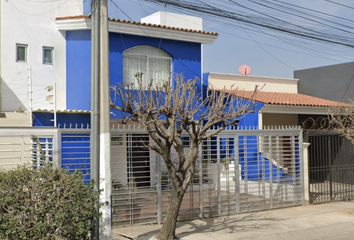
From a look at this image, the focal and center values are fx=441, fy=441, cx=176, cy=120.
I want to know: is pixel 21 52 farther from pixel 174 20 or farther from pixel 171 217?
pixel 171 217

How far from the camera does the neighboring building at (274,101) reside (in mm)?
15609

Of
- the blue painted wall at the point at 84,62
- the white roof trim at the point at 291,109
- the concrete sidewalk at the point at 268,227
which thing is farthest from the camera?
the white roof trim at the point at 291,109

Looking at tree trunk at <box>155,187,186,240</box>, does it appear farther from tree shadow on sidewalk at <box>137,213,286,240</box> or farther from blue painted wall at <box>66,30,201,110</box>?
blue painted wall at <box>66,30,201,110</box>

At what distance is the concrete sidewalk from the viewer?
9680 mm

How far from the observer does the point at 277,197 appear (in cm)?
1329

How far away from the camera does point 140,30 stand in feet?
50.4

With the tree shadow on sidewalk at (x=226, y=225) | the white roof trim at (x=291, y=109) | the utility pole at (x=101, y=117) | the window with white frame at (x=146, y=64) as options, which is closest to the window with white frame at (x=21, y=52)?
the window with white frame at (x=146, y=64)

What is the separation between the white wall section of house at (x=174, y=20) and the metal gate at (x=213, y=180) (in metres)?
6.96

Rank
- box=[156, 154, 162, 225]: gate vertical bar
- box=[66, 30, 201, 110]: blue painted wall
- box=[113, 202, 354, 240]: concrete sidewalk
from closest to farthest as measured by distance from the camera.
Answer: box=[113, 202, 354, 240]: concrete sidewalk
box=[156, 154, 162, 225]: gate vertical bar
box=[66, 30, 201, 110]: blue painted wall

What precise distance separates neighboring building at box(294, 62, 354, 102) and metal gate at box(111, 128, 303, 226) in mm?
7575

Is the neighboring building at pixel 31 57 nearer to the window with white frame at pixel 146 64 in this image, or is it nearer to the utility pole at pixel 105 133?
the window with white frame at pixel 146 64

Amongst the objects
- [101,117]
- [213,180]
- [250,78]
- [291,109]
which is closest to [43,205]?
[101,117]

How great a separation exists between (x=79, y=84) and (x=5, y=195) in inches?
336

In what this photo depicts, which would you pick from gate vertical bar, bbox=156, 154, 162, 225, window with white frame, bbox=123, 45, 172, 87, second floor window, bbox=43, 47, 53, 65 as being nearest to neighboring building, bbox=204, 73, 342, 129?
window with white frame, bbox=123, 45, 172, 87
